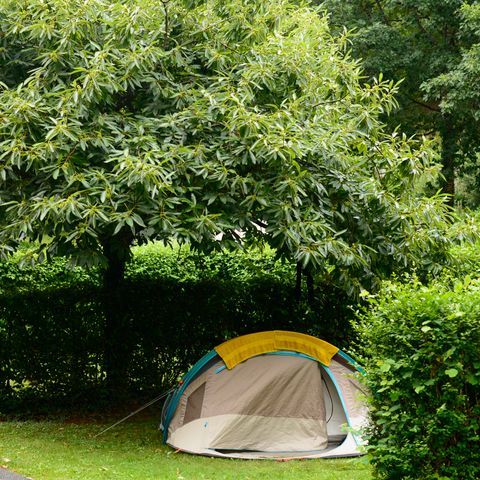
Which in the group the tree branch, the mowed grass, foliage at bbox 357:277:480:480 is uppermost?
the tree branch

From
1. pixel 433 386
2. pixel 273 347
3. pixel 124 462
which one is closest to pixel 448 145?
pixel 273 347

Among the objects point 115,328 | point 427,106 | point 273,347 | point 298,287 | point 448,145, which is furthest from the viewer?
point 427,106

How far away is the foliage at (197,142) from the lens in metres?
7.77

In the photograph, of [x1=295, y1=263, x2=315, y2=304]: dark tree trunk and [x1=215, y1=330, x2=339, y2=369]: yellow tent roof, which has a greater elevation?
[x1=295, y1=263, x2=315, y2=304]: dark tree trunk

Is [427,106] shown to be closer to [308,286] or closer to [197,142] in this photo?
[308,286]

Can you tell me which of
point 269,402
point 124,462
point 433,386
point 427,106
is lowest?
point 124,462

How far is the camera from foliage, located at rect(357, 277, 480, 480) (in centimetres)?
518

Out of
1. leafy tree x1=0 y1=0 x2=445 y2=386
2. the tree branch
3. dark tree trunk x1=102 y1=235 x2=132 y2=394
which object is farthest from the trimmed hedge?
the tree branch

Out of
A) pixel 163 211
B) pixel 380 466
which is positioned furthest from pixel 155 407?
pixel 380 466

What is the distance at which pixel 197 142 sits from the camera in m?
8.37

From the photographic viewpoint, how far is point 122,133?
8.28 metres

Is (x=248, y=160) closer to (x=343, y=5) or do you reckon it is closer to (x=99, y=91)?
(x=99, y=91)

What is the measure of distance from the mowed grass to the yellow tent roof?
1134mm

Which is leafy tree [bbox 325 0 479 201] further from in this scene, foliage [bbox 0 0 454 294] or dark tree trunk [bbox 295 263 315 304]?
foliage [bbox 0 0 454 294]
